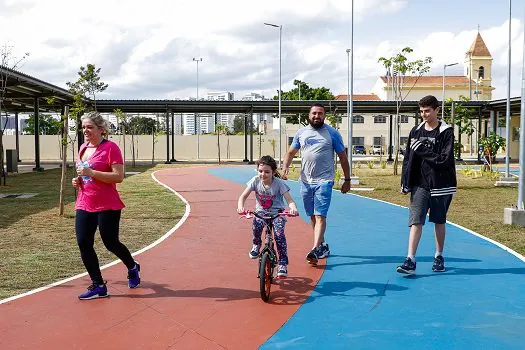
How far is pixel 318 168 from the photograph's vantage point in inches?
270

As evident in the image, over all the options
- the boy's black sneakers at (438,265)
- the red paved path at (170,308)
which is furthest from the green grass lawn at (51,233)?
the boy's black sneakers at (438,265)

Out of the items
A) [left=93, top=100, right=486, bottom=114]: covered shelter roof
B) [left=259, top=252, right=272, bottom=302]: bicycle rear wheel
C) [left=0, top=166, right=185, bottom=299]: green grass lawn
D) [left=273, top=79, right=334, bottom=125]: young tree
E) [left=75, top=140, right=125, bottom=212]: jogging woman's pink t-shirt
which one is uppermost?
[left=273, top=79, right=334, bottom=125]: young tree

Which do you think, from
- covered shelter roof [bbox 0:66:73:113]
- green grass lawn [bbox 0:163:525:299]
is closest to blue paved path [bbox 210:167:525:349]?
green grass lawn [bbox 0:163:525:299]

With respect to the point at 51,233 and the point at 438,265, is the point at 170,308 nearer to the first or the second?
the point at 438,265

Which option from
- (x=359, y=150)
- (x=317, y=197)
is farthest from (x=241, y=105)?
(x=317, y=197)

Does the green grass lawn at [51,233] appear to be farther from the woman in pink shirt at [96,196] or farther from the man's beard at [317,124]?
the man's beard at [317,124]

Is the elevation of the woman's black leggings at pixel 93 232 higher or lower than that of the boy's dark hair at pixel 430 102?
lower

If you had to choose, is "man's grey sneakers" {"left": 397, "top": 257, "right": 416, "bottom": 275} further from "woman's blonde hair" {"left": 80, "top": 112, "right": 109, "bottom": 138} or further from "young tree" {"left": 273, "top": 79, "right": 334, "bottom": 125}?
"young tree" {"left": 273, "top": 79, "right": 334, "bottom": 125}

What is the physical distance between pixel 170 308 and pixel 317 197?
2.40 metres

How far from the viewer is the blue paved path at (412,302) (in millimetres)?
4406

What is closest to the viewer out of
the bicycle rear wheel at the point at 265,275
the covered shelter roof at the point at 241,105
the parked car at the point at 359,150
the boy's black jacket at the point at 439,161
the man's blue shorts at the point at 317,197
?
the bicycle rear wheel at the point at 265,275

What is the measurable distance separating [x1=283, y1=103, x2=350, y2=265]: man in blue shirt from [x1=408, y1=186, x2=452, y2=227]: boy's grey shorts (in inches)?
35.9

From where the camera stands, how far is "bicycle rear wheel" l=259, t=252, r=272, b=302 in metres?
5.29

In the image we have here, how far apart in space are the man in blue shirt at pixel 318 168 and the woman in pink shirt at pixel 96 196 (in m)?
2.17
